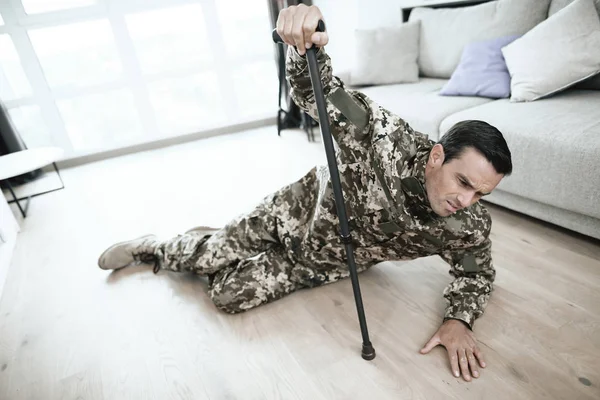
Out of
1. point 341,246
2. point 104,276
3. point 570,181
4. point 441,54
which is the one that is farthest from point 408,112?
point 104,276

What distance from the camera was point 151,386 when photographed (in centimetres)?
123

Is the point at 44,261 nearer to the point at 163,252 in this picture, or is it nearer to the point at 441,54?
the point at 163,252

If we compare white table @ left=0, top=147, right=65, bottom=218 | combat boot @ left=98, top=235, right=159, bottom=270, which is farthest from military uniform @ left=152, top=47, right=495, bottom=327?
white table @ left=0, top=147, right=65, bottom=218

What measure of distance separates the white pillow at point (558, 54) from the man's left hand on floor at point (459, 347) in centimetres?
134

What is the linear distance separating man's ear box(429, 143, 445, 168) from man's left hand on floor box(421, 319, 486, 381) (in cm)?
51

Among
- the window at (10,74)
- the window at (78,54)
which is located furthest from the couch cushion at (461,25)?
the window at (10,74)

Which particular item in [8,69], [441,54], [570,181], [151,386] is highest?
[8,69]

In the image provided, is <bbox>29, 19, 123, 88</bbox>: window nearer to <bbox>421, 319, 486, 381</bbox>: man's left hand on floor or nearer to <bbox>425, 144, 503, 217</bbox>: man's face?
<bbox>425, 144, 503, 217</bbox>: man's face

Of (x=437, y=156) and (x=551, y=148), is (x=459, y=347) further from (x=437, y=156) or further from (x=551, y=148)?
(x=551, y=148)

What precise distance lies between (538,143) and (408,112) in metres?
0.81

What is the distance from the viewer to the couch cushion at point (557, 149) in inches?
57.0

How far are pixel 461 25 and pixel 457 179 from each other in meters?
1.92

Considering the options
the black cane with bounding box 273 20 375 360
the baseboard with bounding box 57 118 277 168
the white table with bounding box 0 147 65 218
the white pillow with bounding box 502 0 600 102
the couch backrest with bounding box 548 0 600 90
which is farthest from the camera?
the baseboard with bounding box 57 118 277 168

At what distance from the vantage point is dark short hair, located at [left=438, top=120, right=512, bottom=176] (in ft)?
3.38
